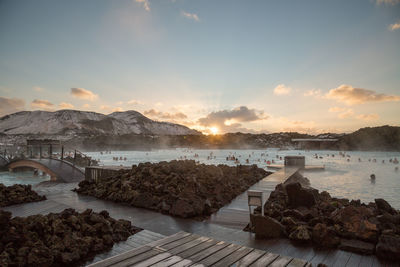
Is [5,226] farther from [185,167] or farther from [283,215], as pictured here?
[185,167]

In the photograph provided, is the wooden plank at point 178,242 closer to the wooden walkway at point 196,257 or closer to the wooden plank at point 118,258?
the wooden walkway at point 196,257

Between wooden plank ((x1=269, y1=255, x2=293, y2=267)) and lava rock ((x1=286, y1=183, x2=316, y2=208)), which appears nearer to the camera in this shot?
wooden plank ((x1=269, y1=255, x2=293, y2=267))

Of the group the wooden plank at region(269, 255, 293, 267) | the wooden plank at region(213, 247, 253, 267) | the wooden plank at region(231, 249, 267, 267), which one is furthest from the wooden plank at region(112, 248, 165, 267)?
the wooden plank at region(269, 255, 293, 267)

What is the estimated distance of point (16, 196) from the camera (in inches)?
289

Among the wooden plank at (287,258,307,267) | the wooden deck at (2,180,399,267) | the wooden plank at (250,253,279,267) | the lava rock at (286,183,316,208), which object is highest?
the wooden plank at (250,253,279,267)

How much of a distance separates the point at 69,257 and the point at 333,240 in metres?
4.12

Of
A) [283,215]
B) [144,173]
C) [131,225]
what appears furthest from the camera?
[144,173]

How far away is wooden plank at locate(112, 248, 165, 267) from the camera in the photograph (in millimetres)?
2084

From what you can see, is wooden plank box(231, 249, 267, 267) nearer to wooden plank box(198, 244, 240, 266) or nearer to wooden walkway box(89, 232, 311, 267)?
wooden walkway box(89, 232, 311, 267)

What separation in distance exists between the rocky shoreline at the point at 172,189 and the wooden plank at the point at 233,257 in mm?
3282

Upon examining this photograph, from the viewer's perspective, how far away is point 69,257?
3357 millimetres

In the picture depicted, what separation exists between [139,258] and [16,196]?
7.36 meters

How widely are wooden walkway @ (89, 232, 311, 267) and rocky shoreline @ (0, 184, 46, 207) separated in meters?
6.88

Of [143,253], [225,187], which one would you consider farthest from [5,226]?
[225,187]
